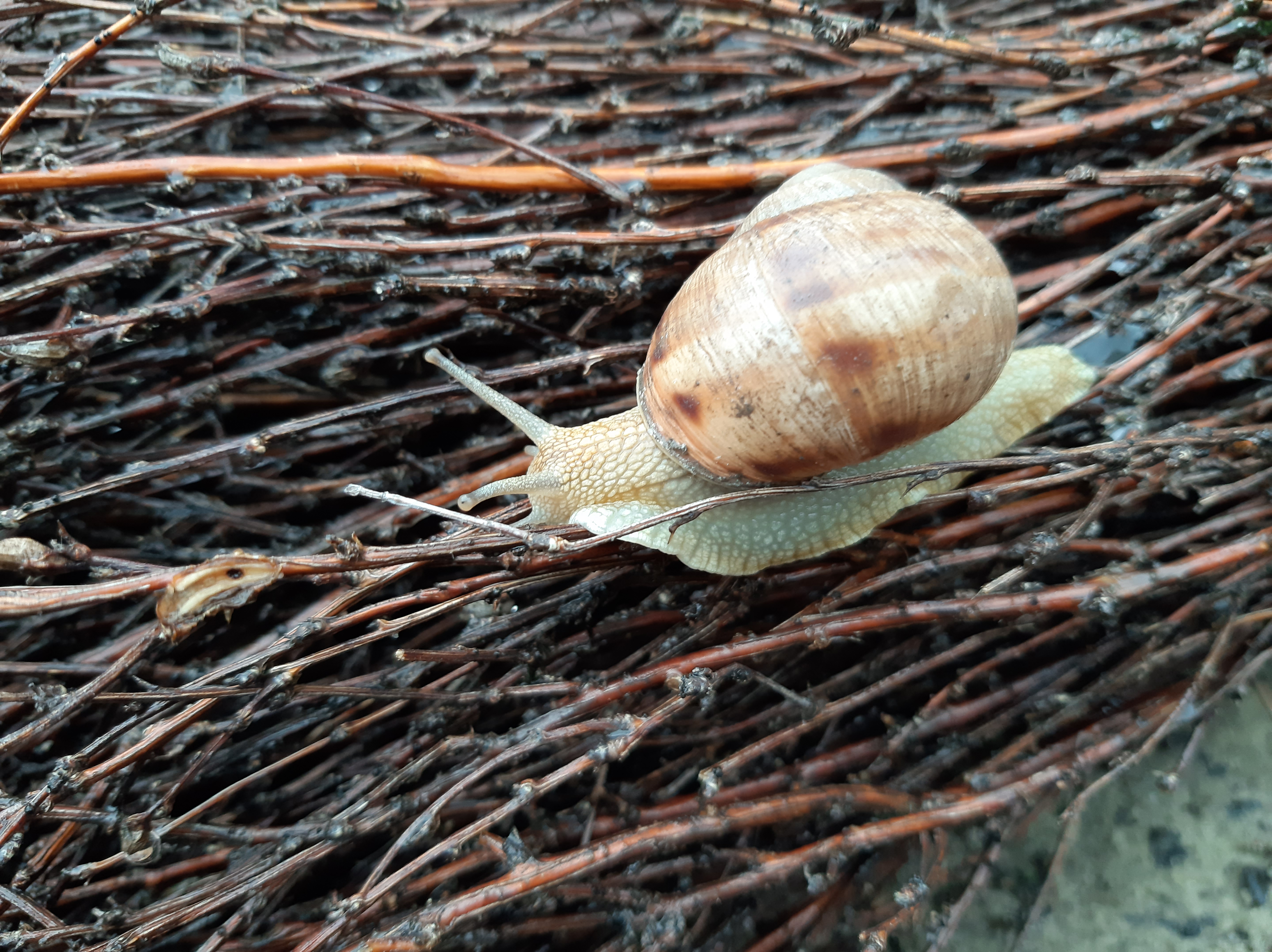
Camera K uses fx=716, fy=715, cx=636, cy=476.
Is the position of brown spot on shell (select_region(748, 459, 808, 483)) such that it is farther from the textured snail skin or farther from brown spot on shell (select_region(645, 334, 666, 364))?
brown spot on shell (select_region(645, 334, 666, 364))

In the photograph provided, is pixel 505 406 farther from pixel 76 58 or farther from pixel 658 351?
pixel 76 58

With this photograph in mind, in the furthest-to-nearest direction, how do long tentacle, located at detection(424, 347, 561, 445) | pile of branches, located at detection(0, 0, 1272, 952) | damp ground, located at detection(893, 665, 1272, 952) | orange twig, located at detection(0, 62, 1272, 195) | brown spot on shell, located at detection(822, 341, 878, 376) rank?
1. damp ground, located at detection(893, 665, 1272, 952)
2. long tentacle, located at detection(424, 347, 561, 445)
3. orange twig, located at detection(0, 62, 1272, 195)
4. pile of branches, located at detection(0, 0, 1272, 952)
5. brown spot on shell, located at detection(822, 341, 878, 376)

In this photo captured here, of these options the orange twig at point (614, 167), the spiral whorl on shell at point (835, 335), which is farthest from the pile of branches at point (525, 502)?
the spiral whorl on shell at point (835, 335)

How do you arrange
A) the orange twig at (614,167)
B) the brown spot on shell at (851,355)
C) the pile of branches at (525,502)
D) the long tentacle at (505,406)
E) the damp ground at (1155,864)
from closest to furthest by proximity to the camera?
the brown spot on shell at (851,355), the pile of branches at (525,502), the orange twig at (614,167), the long tentacle at (505,406), the damp ground at (1155,864)

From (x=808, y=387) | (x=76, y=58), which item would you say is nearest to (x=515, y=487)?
(x=808, y=387)

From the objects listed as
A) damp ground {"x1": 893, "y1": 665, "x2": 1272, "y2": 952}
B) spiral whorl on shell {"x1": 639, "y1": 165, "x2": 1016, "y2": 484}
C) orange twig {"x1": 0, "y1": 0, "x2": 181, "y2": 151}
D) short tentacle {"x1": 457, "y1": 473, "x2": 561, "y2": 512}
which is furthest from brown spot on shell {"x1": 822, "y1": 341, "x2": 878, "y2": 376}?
orange twig {"x1": 0, "y1": 0, "x2": 181, "y2": 151}

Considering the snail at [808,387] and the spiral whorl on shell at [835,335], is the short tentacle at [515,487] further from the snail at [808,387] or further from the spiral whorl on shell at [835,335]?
the spiral whorl on shell at [835,335]

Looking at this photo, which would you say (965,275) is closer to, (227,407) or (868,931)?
(868,931)
